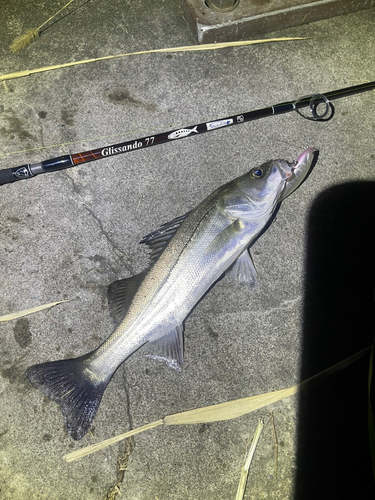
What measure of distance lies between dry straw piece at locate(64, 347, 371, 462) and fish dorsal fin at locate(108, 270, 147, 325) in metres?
0.90

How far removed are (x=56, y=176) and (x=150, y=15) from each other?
7.37 ft

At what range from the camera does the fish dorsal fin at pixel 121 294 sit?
271 cm

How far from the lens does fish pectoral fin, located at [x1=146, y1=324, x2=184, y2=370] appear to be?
2.72 m

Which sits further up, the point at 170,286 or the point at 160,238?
the point at 160,238

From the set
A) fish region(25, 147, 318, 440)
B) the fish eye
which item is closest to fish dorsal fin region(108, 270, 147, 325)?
fish region(25, 147, 318, 440)

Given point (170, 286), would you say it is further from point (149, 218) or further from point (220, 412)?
point (220, 412)

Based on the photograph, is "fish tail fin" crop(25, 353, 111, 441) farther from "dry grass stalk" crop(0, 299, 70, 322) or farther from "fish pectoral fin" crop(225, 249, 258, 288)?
"fish pectoral fin" crop(225, 249, 258, 288)

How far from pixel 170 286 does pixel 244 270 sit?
71 centimetres

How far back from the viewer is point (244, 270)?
292 cm

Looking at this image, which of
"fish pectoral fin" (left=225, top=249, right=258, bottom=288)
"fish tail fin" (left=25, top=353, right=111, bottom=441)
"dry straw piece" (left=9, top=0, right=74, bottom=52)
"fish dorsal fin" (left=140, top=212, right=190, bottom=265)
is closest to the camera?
"fish tail fin" (left=25, top=353, right=111, bottom=441)

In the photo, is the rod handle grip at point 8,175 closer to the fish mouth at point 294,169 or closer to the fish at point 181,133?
the fish at point 181,133

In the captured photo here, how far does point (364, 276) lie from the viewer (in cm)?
305

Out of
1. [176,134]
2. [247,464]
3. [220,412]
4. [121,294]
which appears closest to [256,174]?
[176,134]

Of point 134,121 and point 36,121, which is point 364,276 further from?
point 36,121
